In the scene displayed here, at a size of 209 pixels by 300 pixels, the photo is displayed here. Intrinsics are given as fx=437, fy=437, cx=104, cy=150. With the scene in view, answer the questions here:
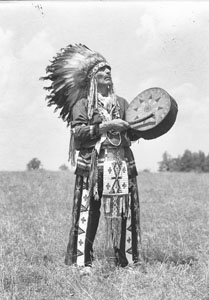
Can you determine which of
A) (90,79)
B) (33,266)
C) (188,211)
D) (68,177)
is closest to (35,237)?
(33,266)

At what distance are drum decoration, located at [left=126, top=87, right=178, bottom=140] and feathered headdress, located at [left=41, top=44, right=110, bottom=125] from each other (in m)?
0.43

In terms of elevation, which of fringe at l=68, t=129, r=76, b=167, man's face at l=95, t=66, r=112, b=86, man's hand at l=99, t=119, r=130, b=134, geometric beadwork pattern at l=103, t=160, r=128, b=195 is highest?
man's face at l=95, t=66, r=112, b=86

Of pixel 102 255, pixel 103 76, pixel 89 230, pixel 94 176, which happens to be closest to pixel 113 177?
pixel 94 176

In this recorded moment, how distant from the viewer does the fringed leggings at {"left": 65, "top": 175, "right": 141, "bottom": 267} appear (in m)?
4.34

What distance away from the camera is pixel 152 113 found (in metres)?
4.09

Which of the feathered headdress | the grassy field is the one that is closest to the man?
the feathered headdress

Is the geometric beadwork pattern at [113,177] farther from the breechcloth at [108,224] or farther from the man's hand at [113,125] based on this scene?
the man's hand at [113,125]

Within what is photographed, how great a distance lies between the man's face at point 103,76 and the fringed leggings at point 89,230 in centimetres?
95

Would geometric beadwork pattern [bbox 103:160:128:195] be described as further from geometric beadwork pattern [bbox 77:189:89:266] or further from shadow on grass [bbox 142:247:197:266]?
shadow on grass [bbox 142:247:197:266]

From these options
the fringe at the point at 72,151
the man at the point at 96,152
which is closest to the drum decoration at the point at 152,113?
the man at the point at 96,152

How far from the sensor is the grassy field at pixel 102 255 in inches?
145

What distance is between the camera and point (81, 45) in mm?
4414

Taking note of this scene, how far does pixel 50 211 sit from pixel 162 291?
4588mm

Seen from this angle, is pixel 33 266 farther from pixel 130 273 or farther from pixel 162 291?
pixel 162 291
